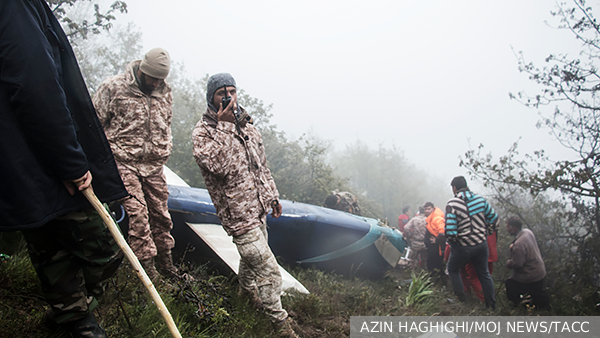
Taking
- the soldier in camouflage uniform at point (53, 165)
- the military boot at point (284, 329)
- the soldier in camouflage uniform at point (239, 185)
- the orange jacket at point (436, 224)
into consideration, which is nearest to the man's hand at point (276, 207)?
the soldier in camouflage uniform at point (239, 185)

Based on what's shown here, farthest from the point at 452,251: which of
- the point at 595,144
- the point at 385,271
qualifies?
the point at 595,144

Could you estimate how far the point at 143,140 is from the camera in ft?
9.68

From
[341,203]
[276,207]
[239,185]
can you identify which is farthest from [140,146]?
[341,203]

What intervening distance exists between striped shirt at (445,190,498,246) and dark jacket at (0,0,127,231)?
5.17 meters

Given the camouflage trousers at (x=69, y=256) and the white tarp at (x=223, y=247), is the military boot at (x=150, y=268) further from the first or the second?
the camouflage trousers at (x=69, y=256)

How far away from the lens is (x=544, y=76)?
19.9 feet

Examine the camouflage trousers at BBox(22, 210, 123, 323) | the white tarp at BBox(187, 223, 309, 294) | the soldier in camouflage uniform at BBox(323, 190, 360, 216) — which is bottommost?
the soldier in camouflage uniform at BBox(323, 190, 360, 216)

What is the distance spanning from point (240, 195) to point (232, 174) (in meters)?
0.19

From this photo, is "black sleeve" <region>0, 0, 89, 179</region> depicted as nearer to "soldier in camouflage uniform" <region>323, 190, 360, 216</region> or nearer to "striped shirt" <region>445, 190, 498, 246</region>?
"striped shirt" <region>445, 190, 498, 246</region>

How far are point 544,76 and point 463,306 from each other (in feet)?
14.7

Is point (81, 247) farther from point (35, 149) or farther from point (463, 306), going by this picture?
point (463, 306)

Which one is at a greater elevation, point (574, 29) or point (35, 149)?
point (574, 29)

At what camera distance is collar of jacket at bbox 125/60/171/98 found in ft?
9.66

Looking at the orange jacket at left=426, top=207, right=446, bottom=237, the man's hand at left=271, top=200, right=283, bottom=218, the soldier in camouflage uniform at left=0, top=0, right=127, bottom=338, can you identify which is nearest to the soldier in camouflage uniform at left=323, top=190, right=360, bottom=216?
the orange jacket at left=426, top=207, right=446, bottom=237
